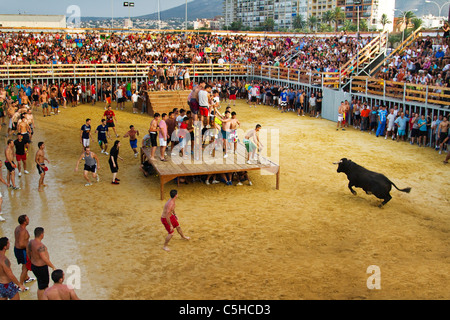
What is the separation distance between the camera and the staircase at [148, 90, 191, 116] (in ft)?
89.5

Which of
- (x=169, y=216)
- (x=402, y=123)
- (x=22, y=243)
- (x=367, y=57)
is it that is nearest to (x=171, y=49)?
(x=367, y=57)

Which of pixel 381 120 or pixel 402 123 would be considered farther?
pixel 381 120

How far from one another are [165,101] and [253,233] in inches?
703

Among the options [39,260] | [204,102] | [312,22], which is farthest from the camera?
[312,22]

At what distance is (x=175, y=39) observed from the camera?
141 ft

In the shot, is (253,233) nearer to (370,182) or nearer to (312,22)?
(370,182)

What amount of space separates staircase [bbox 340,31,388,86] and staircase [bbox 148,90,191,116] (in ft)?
33.1

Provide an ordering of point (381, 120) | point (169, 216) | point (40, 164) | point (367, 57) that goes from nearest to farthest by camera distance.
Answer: point (169, 216)
point (40, 164)
point (381, 120)
point (367, 57)

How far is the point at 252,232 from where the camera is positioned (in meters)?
11.2

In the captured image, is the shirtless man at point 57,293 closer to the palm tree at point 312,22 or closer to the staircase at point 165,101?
the staircase at point 165,101

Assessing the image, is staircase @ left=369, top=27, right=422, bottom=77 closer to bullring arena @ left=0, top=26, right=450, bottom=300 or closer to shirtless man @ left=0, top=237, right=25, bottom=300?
bullring arena @ left=0, top=26, right=450, bottom=300

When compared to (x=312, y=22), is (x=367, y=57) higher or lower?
lower

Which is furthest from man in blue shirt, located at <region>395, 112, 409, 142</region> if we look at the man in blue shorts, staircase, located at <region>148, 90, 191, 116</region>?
the man in blue shorts

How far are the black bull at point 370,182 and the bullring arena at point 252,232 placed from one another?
0.41m
